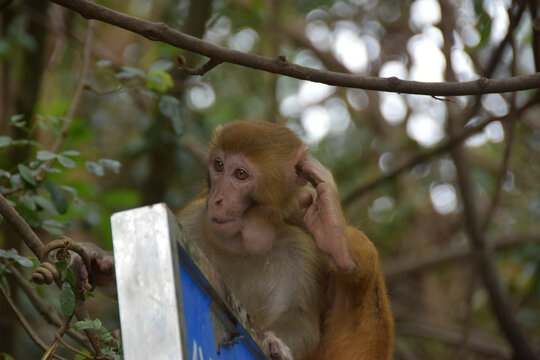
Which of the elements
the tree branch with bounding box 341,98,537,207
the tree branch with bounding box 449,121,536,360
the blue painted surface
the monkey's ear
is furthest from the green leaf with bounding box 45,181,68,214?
the tree branch with bounding box 449,121,536,360

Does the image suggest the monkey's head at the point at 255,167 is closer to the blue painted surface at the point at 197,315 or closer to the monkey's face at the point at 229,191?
the monkey's face at the point at 229,191

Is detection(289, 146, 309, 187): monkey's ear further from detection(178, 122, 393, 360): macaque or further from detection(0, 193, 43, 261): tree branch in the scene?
detection(0, 193, 43, 261): tree branch

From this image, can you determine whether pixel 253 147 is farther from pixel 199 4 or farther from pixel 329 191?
pixel 199 4

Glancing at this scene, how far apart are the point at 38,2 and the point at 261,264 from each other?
253cm

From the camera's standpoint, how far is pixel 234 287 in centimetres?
357

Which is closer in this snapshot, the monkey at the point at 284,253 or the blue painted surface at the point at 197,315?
the blue painted surface at the point at 197,315

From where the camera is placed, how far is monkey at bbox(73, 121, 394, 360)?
3.32 meters

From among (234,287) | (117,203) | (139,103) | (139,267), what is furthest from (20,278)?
(139,103)

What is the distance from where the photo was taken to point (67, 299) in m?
2.07

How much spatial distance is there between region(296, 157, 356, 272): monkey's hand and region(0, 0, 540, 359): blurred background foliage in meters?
1.32

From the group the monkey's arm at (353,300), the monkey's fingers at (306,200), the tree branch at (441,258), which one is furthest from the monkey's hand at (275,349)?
the tree branch at (441,258)

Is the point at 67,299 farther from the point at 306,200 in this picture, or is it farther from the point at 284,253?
the point at 284,253

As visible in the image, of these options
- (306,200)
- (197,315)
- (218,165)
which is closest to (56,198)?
(218,165)

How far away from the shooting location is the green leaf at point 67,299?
2.06 meters
